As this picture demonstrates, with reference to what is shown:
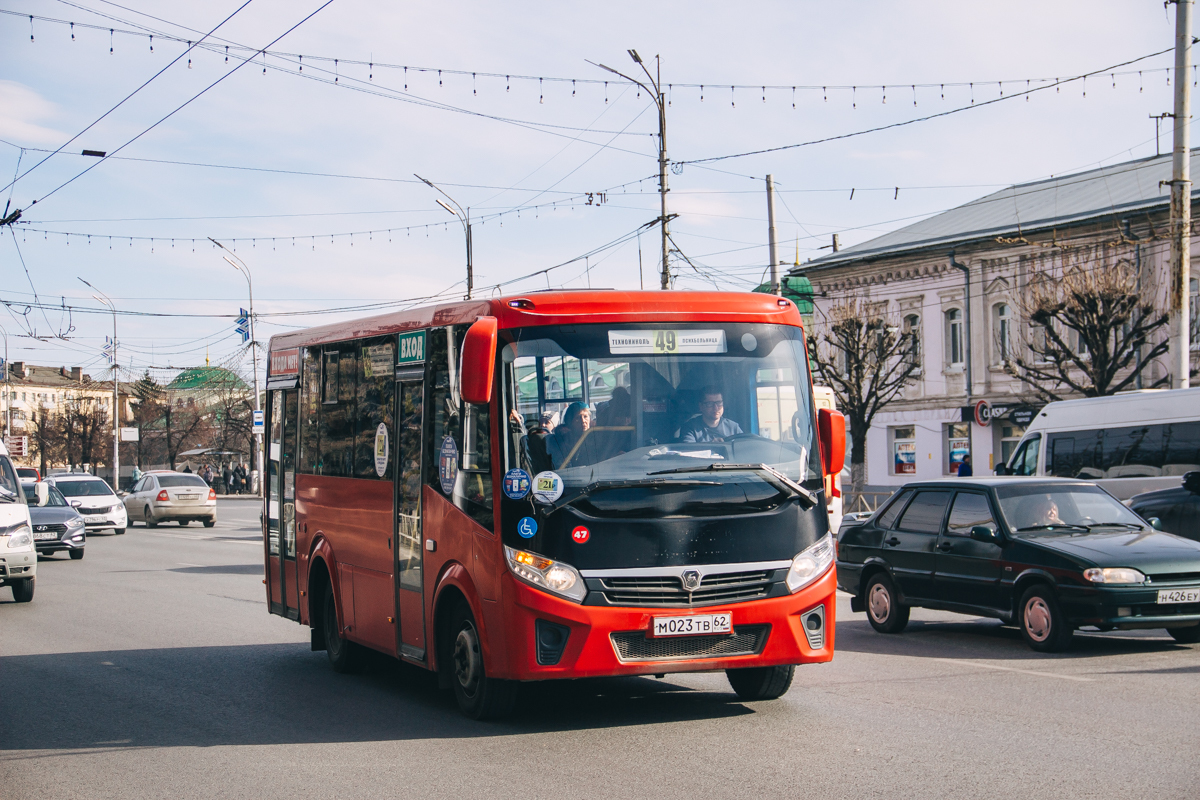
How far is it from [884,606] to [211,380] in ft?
263

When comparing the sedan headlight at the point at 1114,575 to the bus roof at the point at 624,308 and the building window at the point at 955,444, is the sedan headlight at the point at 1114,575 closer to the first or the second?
the bus roof at the point at 624,308

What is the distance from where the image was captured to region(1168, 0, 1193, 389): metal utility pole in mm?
19500

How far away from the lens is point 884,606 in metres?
13.1

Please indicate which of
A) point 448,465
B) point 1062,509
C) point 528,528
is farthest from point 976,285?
point 528,528

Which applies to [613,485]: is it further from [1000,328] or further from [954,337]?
[954,337]

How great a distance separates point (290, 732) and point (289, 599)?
3.87 metres

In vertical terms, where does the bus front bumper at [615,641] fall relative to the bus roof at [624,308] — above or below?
below

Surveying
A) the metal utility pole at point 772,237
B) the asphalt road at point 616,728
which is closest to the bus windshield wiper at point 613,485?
the asphalt road at point 616,728

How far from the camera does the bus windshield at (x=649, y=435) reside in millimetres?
7543

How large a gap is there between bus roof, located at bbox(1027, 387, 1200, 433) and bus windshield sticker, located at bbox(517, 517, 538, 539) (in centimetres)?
1355

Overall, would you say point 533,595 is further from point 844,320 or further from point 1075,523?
point 844,320

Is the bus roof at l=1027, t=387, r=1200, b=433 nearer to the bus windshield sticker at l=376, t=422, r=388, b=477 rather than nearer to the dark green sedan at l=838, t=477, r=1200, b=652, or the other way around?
the dark green sedan at l=838, t=477, r=1200, b=652

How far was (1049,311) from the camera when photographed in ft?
102

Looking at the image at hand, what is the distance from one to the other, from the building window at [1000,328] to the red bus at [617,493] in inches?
1371
